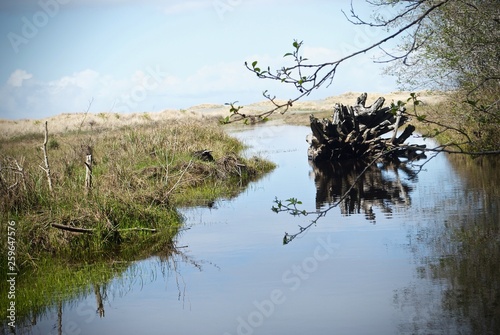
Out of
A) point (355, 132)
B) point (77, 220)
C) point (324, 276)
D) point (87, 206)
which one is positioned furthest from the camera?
point (355, 132)

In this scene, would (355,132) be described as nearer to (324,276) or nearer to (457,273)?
(324,276)

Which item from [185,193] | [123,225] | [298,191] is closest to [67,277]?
[123,225]

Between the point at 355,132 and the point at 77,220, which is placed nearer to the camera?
the point at 77,220

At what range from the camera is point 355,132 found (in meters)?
29.1

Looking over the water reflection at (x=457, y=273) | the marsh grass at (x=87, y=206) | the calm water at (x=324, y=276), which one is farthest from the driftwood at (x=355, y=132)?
the water reflection at (x=457, y=273)

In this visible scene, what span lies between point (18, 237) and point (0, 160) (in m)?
3.42

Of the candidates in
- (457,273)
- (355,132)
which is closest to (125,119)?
(355,132)

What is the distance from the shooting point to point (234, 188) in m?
23.9

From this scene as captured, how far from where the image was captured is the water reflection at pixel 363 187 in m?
18.9

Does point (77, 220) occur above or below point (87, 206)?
below

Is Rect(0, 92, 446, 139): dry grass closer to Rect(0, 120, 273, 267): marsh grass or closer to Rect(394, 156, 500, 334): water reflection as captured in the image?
Rect(0, 120, 273, 267): marsh grass

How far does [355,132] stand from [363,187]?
22.7ft

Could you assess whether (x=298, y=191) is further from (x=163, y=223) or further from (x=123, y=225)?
(x=123, y=225)

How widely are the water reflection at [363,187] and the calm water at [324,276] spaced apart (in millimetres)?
149
